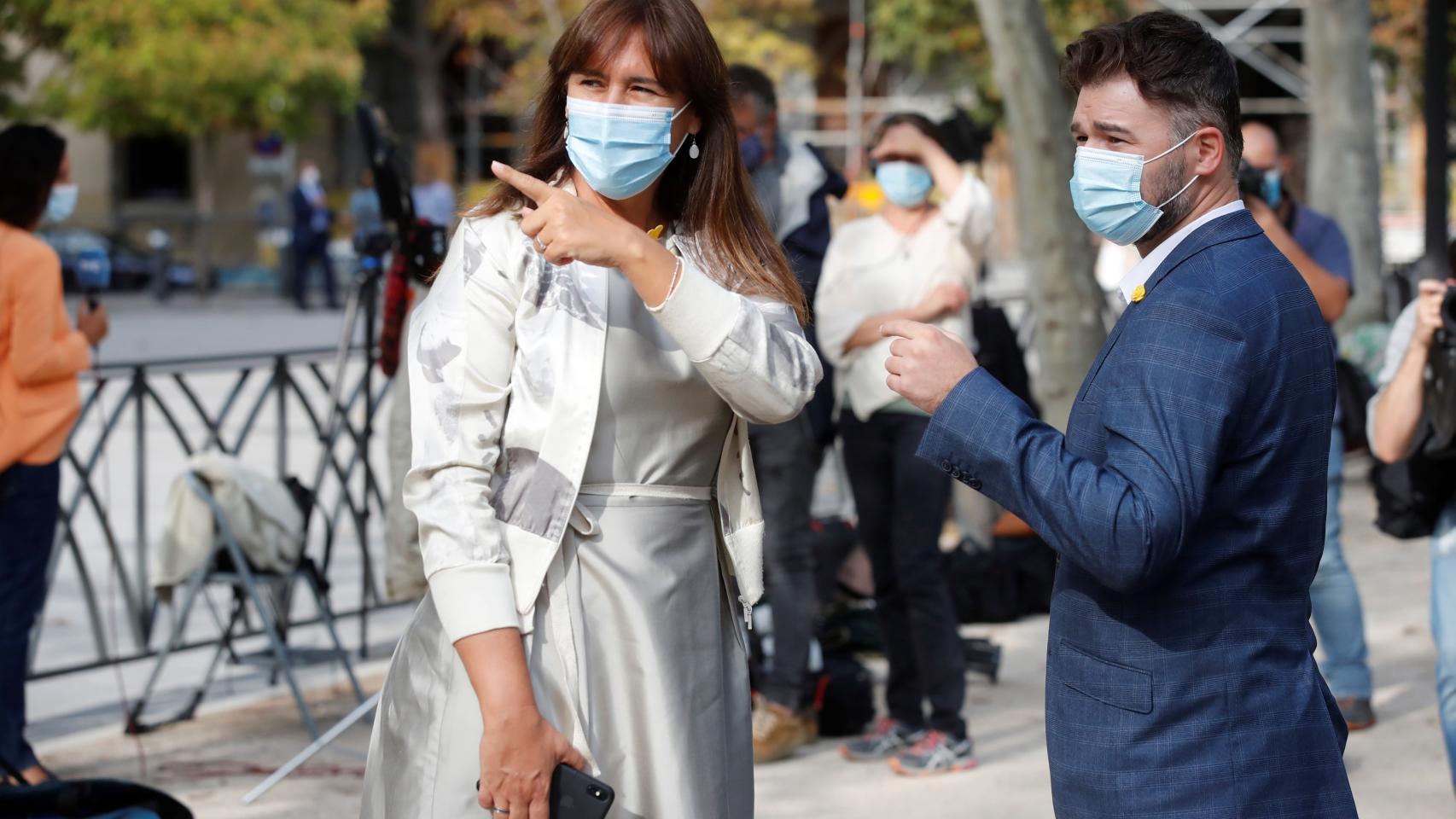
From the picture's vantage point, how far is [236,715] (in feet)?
20.2

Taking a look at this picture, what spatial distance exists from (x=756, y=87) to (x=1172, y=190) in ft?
11.7

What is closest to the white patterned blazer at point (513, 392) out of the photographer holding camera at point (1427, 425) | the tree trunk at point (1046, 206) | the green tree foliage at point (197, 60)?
the photographer holding camera at point (1427, 425)

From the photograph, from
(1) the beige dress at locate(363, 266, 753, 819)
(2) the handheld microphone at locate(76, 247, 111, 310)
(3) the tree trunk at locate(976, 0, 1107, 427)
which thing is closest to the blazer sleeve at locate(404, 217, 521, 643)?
(1) the beige dress at locate(363, 266, 753, 819)

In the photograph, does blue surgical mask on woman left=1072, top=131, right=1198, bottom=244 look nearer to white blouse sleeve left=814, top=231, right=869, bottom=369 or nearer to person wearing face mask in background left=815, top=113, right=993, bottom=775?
person wearing face mask in background left=815, top=113, right=993, bottom=775

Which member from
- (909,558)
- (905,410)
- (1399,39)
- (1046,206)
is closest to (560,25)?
(1399,39)

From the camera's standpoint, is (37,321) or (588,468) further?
(37,321)

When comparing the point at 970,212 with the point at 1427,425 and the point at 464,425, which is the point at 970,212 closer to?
the point at 1427,425

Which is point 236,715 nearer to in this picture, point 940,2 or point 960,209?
point 960,209

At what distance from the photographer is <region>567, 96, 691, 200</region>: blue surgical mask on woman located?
249 cm

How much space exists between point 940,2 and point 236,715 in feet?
83.8

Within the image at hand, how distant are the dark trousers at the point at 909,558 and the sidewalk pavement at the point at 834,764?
0.28m

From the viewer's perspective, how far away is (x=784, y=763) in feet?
18.5

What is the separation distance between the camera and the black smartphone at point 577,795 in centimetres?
227

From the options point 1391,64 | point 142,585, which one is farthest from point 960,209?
point 1391,64
